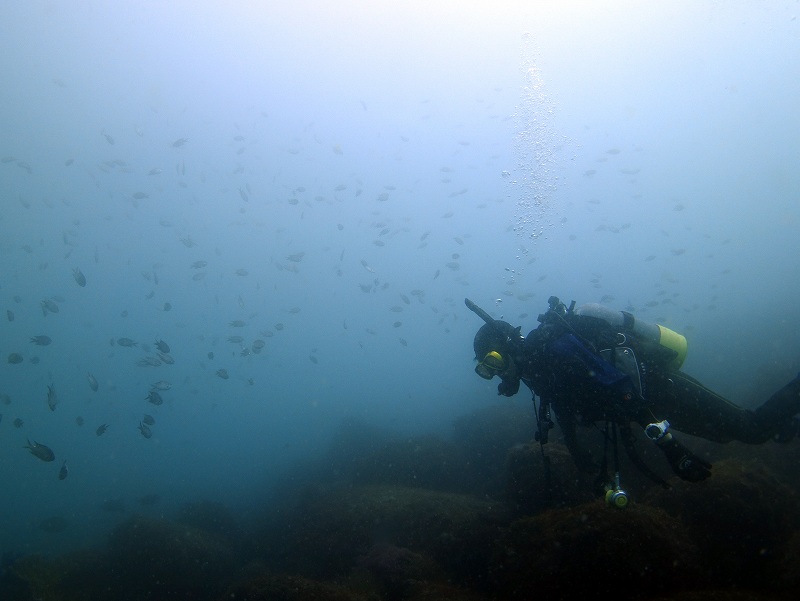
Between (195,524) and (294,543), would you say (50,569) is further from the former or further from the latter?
(294,543)

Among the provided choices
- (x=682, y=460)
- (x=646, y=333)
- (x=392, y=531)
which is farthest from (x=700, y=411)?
(x=392, y=531)

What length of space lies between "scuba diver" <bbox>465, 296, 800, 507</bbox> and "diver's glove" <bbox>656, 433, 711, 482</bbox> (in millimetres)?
364

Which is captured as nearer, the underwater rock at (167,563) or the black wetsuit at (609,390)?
the black wetsuit at (609,390)

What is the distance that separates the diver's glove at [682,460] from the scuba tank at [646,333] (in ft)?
5.60

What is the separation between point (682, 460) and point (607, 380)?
88cm

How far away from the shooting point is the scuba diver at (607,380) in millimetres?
4301

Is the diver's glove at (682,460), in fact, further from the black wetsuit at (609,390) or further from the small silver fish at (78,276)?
the small silver fish at (78,276)

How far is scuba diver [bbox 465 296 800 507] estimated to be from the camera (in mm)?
4301

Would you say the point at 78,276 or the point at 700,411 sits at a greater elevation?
the point at 78,276

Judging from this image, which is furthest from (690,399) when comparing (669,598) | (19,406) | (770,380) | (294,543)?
(19,406)

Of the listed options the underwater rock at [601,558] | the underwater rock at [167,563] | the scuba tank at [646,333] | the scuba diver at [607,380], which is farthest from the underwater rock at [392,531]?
the scuba tank at [646,333]

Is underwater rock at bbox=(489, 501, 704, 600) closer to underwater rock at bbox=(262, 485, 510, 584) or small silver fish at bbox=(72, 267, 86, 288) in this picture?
underwater rock at bbox=(262, 485, 510, 584)

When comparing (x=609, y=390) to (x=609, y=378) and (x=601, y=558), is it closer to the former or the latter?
(x=609, y=378)

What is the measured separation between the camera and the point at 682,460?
3.73 m
